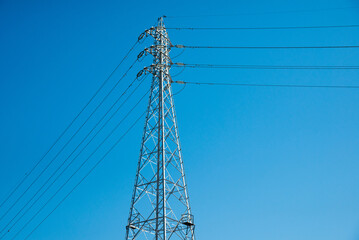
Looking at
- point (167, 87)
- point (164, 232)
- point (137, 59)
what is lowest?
point (164, 232)

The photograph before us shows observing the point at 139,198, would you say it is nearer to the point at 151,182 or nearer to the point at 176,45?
the point at 151,182

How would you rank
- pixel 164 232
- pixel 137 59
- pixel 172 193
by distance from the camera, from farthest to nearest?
pixel 137 59
pixel 172 193
pixel 164 232

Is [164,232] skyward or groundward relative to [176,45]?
groundward

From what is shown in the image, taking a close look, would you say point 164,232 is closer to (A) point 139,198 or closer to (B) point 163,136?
(A) point 139,198

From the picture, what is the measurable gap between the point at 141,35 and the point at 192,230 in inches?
640

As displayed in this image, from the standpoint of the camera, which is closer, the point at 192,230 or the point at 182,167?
the point at 192,230

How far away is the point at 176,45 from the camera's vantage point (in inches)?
1323

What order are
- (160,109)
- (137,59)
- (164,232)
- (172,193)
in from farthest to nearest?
(137,59)
(160,109)
(172,193)
(164,232)

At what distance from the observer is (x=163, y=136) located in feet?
97.0

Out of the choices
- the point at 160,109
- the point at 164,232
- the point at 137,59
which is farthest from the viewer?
the point at 137,59

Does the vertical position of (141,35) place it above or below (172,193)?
above

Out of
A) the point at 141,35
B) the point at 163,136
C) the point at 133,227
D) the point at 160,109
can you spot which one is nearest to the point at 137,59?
the point at 141,35

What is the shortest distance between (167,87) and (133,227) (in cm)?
1125

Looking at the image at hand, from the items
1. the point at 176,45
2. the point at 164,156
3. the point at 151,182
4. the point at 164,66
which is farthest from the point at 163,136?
the point at 176,45
